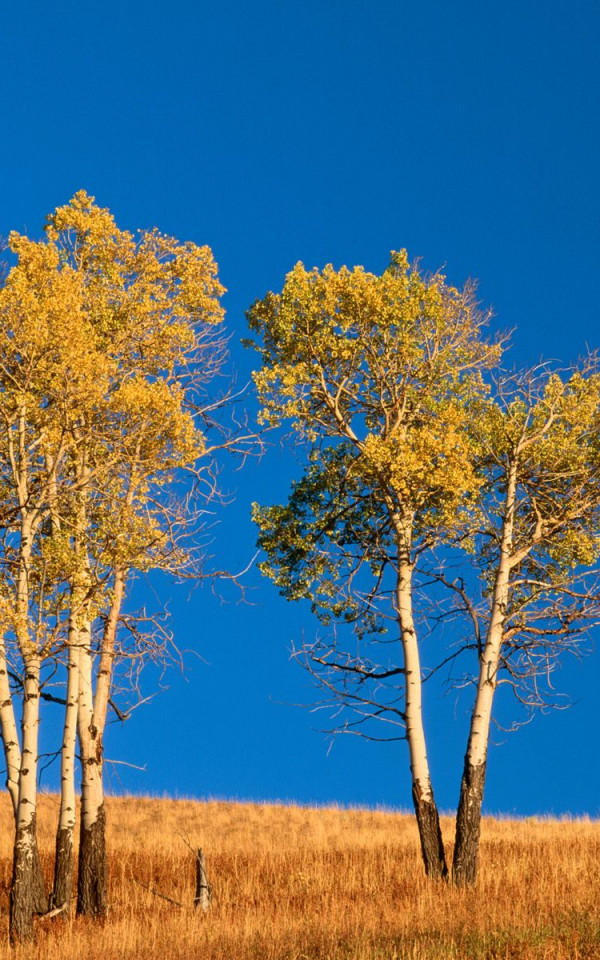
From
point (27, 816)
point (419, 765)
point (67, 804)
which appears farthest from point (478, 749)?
point (27, 816)

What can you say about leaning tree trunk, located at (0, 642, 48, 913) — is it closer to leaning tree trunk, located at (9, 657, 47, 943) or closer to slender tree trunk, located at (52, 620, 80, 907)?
leaning tree trunk, located at (9, 657, 47, 943)

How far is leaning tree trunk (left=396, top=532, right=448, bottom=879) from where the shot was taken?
1922 centimetres

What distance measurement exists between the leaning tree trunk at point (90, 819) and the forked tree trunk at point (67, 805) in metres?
0.22

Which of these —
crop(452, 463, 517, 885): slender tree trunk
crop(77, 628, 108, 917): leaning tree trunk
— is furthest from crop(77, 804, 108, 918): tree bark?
crop(452, 463, 517, 885): slender tree trunk

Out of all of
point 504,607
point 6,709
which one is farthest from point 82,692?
point 504,607

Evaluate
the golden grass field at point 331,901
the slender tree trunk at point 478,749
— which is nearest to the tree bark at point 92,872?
the golden grass field at point 331,901

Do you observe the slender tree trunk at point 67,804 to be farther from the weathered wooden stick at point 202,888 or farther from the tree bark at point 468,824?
the tree bark at point 468,824

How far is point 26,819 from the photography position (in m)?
16.2

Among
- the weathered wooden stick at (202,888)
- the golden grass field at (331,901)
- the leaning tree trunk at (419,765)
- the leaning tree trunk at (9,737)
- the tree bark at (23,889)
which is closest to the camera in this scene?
the golden grass field at (331,901)

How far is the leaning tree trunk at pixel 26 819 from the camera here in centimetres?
1597

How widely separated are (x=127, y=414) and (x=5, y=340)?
2505 millimetres

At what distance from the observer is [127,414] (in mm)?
17938

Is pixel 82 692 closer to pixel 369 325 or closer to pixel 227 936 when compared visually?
pixel 227 936

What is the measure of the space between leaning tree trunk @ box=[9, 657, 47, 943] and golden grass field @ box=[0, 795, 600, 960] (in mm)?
589
